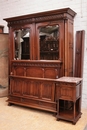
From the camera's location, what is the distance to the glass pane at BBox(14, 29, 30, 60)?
11.7 ft

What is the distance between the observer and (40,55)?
3400 millimetres

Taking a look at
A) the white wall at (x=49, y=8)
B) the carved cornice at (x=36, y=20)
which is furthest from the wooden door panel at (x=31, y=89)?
the carved cornice at (x=36, y=20)

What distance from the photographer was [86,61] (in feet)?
11.3

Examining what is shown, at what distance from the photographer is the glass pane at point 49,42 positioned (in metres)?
3.21

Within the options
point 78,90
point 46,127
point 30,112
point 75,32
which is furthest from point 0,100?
point 75,32

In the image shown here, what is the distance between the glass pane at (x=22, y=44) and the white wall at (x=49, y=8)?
86 centimetres

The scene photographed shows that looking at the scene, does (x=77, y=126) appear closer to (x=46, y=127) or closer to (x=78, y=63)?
(x=46, y=127)

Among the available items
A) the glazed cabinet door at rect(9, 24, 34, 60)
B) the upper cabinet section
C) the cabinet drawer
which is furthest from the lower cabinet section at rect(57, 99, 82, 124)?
the glazed cabinet door at rect(9, 24, 34, 60)

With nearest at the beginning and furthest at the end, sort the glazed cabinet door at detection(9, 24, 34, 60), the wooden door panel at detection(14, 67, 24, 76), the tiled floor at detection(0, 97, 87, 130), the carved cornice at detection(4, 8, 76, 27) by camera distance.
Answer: the tiled floor at detection(0, 97, 87, 130) < the carved cornice at detection(4, 8, 76, 27) < the glazed cabinet door at detection(9, 24, 34, 60) < the wooden door panel at detection(14, 67, 24, 76)

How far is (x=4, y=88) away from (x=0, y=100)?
0.41 m

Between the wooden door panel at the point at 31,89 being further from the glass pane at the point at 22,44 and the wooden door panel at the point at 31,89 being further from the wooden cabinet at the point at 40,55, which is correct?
the glass pane at the point at 22,44

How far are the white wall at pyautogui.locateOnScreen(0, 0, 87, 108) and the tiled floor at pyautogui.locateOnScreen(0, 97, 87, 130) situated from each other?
924 mm

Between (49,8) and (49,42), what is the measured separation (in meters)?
1.11

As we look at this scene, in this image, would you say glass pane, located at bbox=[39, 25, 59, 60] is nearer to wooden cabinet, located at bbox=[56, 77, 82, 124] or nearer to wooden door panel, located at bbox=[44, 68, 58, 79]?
wooden door panel, located at bbox=[44, 68, 58, 79]
